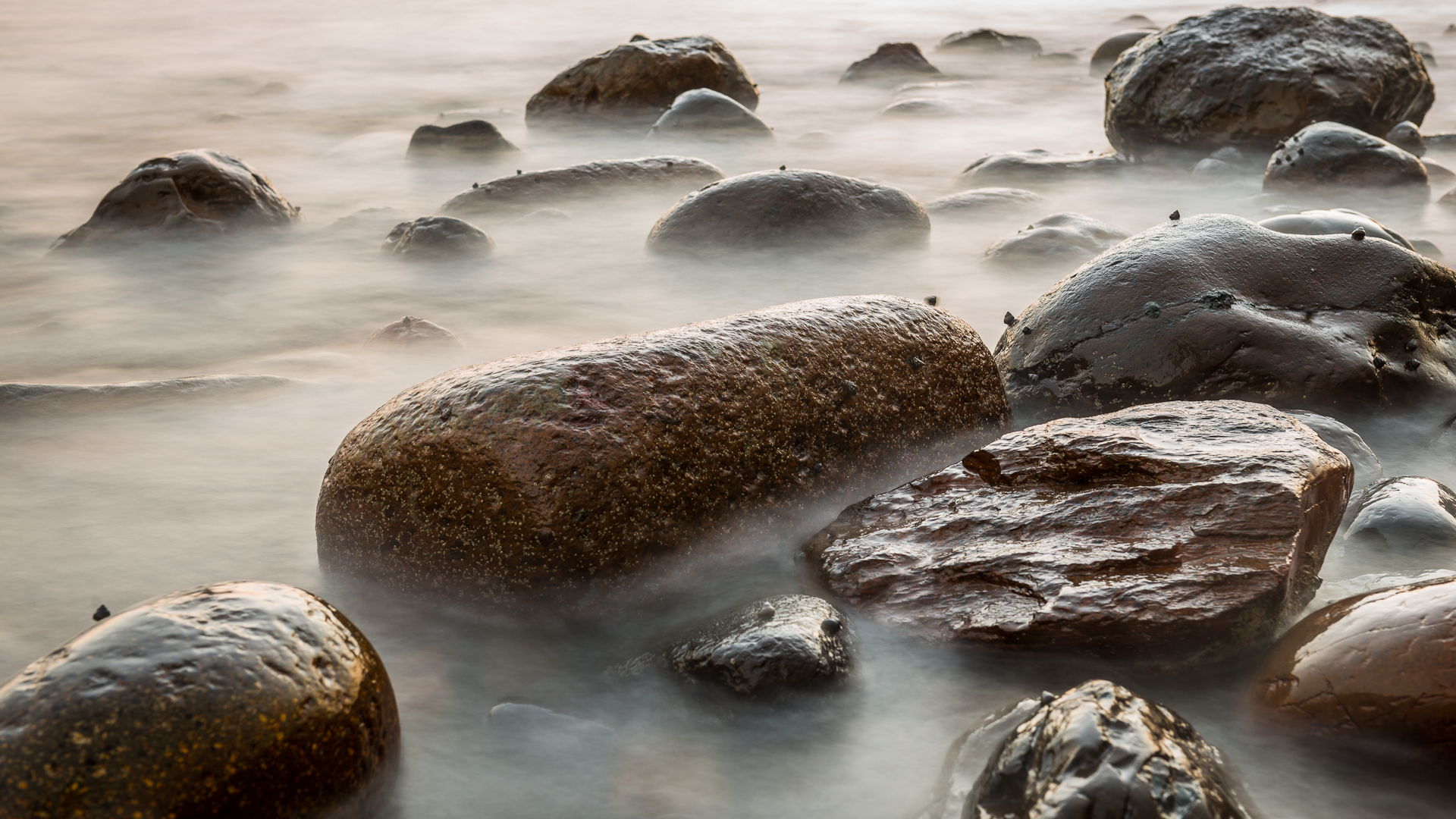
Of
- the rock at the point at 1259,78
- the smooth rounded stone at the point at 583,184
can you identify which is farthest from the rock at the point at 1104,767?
the rock at the point at 1259,78

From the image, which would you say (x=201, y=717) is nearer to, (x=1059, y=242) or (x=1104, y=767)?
(x=1104, y=767)

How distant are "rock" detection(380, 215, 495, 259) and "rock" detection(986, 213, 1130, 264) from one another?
2.47 meters

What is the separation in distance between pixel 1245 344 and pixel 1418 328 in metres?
0.64

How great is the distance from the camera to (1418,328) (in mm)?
3748

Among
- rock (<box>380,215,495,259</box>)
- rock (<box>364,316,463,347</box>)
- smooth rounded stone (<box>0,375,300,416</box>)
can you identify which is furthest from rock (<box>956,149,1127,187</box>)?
smooth rounded stone (<box>0,375,300,416</box>)

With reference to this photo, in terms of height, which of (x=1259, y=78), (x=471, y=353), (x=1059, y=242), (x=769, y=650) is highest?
(x=1259, y=78)

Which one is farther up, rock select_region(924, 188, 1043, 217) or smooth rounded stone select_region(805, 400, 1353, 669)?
smooth rounded stone select_region(805, 400, 1353, 669)

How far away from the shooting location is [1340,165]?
20.9ft

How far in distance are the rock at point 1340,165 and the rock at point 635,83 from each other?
179 inches

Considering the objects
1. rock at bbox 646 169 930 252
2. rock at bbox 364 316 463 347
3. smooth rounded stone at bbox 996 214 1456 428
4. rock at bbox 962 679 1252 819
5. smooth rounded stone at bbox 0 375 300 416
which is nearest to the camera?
rock at bbox 962 679 1252 819

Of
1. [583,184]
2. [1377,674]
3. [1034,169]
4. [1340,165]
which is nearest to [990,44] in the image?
[1034,169]

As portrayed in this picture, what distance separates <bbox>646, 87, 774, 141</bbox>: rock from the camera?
28.5ft

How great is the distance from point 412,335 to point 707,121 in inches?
185

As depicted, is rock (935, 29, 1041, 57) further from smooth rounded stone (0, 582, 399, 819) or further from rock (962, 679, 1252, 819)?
smooth rounded stone (0, 582, 399, 819)
